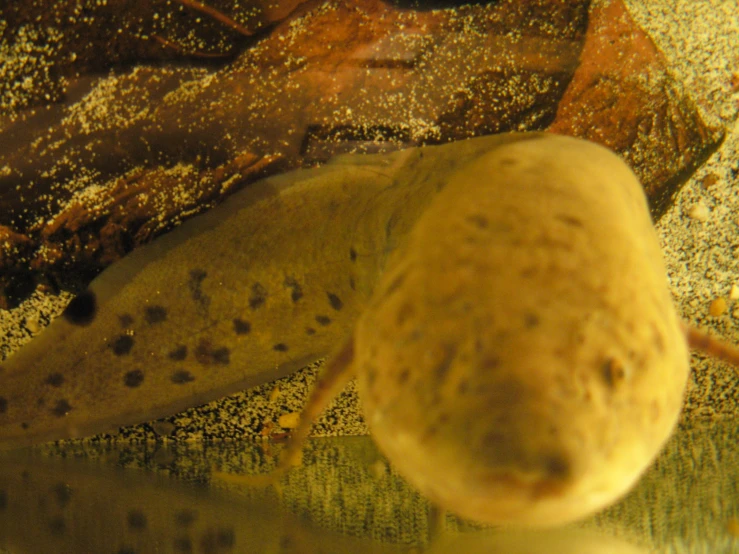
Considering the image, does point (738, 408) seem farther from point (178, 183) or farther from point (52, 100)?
point (52, 100)

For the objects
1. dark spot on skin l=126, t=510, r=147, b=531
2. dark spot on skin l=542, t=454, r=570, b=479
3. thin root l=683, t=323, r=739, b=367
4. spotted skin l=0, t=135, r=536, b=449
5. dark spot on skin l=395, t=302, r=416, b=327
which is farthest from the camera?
dark spot on skin l=126, t=510, r=147, b=531

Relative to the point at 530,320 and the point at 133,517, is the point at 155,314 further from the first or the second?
the point at 530,320

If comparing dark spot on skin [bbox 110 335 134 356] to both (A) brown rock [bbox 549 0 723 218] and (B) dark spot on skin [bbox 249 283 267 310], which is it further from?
(A) brown rock [bbox 549 0 723 218]

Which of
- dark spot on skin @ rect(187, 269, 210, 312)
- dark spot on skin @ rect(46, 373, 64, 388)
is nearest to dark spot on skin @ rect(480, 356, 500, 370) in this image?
dark spot on skin @ rect(187, 269, 210, 312)

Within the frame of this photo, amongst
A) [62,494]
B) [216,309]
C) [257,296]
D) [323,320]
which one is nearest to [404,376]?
[323,320]

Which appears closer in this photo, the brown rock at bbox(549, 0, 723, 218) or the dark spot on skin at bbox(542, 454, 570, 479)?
the dark spot on skin at bbox(542, 454, 570, 479)

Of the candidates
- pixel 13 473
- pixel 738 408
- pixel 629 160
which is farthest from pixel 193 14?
pixel 738 408

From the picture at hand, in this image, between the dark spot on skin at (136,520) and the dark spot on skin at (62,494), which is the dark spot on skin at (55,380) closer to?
the dark spot on skin at (62,494)
